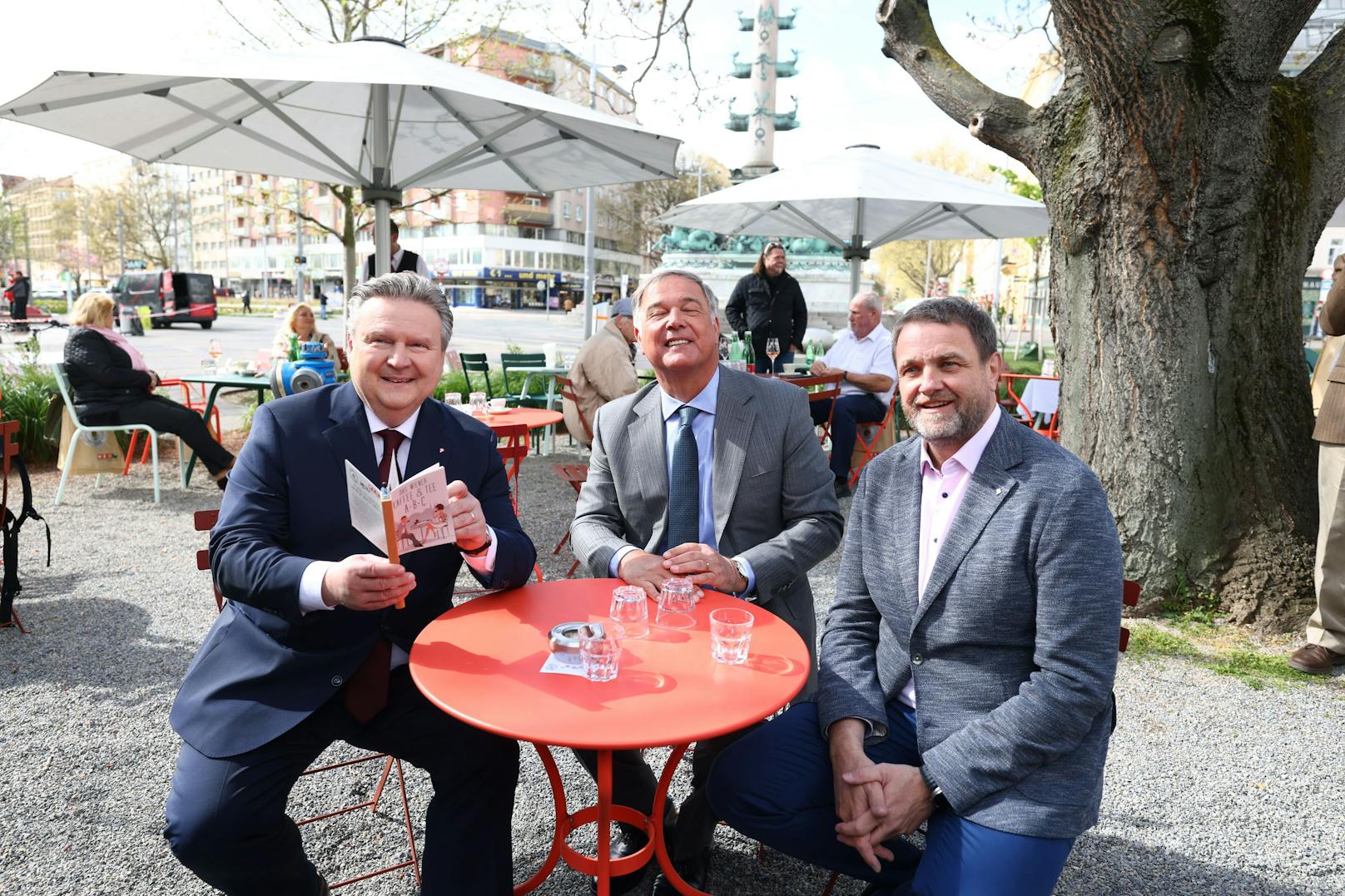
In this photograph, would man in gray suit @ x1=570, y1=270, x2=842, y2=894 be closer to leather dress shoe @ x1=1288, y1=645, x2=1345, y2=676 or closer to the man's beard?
the man's beard

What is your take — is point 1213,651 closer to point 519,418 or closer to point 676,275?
point 676,275

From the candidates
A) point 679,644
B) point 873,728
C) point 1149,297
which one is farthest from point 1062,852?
point 1149,297

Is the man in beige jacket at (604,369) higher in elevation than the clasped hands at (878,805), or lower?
higher

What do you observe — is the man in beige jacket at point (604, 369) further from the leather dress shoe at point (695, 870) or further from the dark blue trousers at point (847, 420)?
the leather dress shoe at point (695, 870)

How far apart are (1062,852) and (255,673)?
6.37ft

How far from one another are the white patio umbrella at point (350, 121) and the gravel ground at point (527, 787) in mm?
3184

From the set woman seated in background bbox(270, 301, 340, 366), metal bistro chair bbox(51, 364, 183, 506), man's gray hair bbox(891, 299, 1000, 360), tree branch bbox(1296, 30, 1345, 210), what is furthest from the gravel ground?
woman seated in background bbox(270, 301, 340, 366)

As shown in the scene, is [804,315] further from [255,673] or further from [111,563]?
[255,673]

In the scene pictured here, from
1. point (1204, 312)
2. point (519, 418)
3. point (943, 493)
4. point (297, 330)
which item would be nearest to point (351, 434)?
point (943, 493)

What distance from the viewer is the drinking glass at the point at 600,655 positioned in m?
1.92

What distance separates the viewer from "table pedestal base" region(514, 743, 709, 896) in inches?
76.7

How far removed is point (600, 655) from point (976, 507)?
0.94 metres

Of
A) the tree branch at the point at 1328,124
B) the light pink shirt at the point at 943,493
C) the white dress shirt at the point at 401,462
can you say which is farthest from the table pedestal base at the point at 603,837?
the tree branch at the point at 1328,124

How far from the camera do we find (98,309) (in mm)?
6801
